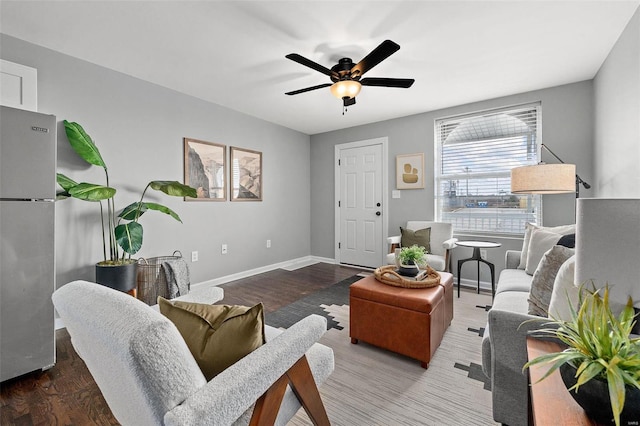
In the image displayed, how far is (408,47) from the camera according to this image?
8.05 ft

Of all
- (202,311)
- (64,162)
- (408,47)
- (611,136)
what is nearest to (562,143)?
(611,136)

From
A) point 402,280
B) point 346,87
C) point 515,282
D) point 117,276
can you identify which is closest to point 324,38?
point 346,87

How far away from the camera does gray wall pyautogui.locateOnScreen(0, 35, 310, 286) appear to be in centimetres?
255

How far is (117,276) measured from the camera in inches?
97.4

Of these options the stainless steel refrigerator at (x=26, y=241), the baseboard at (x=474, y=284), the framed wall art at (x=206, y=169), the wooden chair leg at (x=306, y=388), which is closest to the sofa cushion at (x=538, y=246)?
the baseboard at (x=474, y=284)

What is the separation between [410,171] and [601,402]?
3828 mm

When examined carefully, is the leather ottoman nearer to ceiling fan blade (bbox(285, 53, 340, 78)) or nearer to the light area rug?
the light area rug

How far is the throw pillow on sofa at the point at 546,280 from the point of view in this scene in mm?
1505

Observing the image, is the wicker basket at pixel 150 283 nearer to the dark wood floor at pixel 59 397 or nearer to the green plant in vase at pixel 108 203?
the green plant in vase at pixel 108 203

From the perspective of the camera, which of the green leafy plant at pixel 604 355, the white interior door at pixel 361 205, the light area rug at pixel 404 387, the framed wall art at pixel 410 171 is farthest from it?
the white interior door at pixel 361 205

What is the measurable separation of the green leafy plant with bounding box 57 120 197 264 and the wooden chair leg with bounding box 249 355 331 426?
7.43 ft

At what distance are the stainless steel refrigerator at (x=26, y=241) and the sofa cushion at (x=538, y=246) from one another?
146 inches

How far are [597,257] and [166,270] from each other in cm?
307

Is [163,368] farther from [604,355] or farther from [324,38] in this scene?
[324,38]
